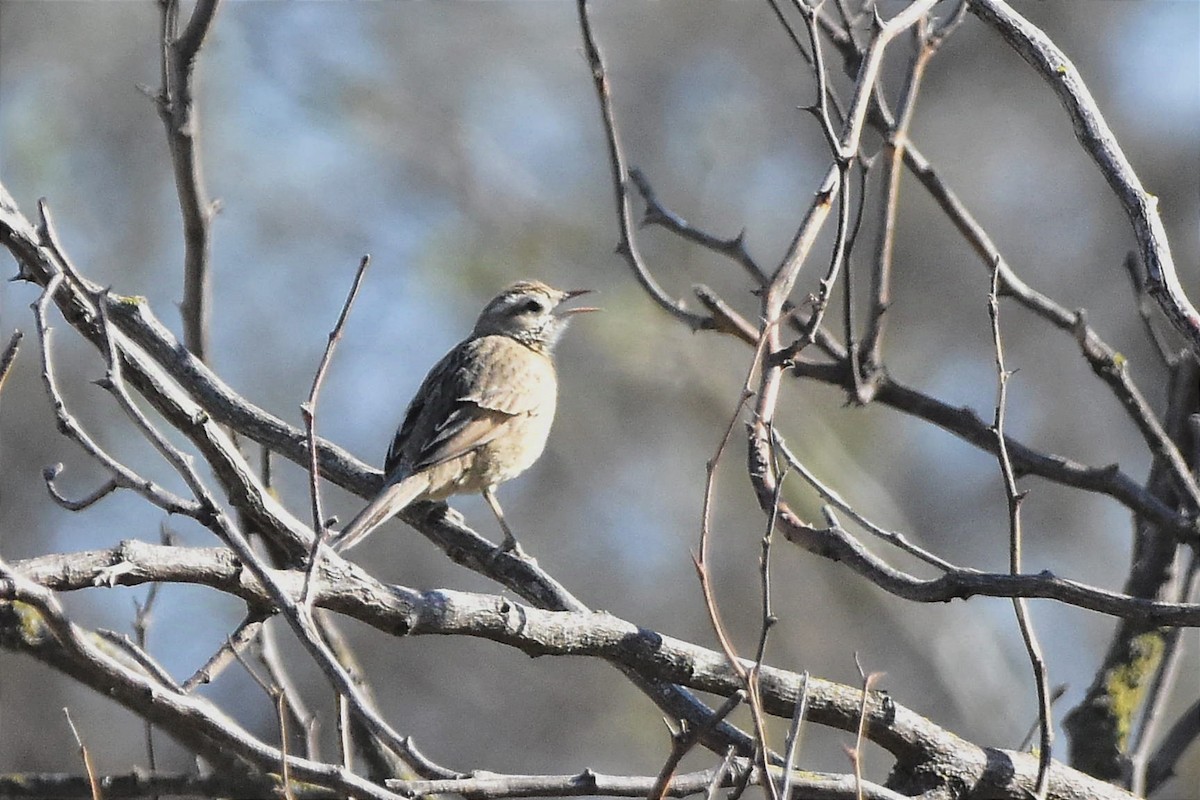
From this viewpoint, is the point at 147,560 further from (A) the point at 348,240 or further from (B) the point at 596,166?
(B) the point at 596,166

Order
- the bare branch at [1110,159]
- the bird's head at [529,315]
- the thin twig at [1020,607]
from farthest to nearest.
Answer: the bird's head at [529,315], the thin twig at [1020,607], the bare branch at [1110,159]

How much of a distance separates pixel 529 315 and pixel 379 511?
126 inches

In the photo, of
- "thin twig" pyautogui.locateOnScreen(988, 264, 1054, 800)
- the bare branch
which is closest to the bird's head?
the bare branch

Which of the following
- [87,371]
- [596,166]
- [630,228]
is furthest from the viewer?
[596,166]

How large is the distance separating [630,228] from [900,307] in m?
13.3

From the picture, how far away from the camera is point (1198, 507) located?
16.8 feet

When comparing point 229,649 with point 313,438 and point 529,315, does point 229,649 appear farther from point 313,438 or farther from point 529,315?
point 529,315

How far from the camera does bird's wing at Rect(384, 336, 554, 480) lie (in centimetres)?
707

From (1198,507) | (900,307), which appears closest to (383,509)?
(1198,507)

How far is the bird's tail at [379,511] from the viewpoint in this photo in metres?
5.72

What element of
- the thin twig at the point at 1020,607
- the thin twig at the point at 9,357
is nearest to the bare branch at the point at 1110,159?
the thin twig at the point at 1020,607

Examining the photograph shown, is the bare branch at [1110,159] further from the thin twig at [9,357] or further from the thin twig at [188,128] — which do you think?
the thin twig at [9,357]

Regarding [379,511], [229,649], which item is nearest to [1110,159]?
[229,649]

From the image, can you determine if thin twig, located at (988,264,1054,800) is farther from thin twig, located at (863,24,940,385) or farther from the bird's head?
the bird's head
